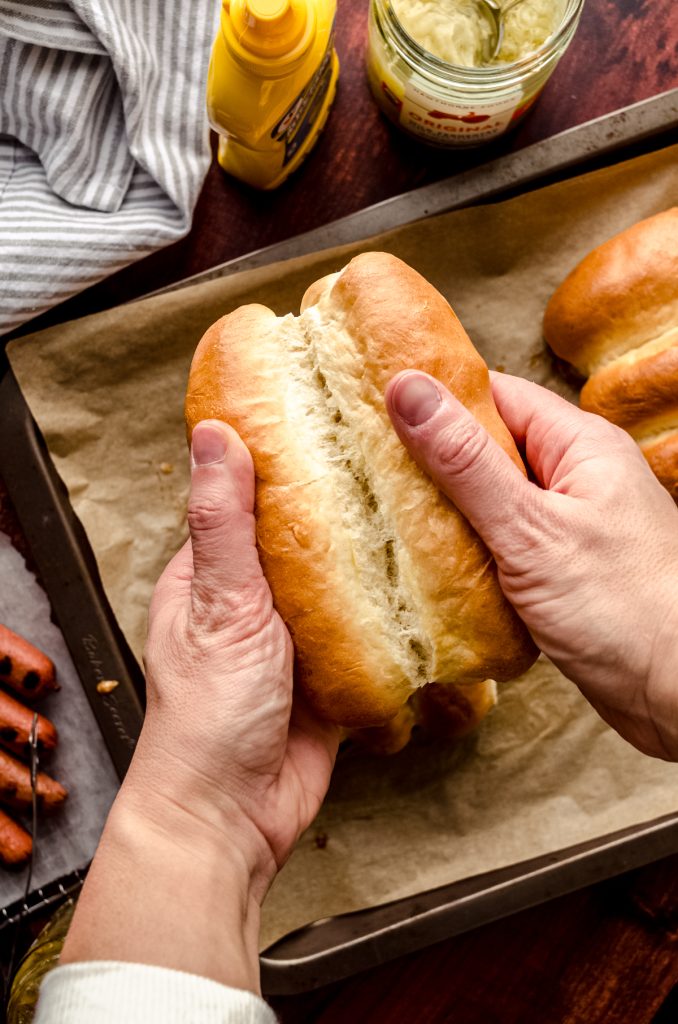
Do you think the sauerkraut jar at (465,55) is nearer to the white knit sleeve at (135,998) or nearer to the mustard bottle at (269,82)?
the mustard bottle at (269,82)

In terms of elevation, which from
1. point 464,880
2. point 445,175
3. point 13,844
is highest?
point 445,175

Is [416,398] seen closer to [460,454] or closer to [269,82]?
[460,454]

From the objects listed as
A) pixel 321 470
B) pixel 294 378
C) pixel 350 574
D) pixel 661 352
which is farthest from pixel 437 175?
pixel 350 574

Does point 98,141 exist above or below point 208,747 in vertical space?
above

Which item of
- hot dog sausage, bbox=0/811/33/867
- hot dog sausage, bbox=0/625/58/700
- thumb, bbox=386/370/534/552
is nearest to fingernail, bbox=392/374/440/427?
thumb, bbox=386/370/534/552

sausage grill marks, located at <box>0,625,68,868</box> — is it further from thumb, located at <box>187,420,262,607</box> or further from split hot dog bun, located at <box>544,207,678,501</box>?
split hot dog bun, located at <box>544,207,678,501</box>

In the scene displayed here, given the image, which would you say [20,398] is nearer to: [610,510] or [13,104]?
[13,104]

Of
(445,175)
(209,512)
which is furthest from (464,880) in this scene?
(445,175)
